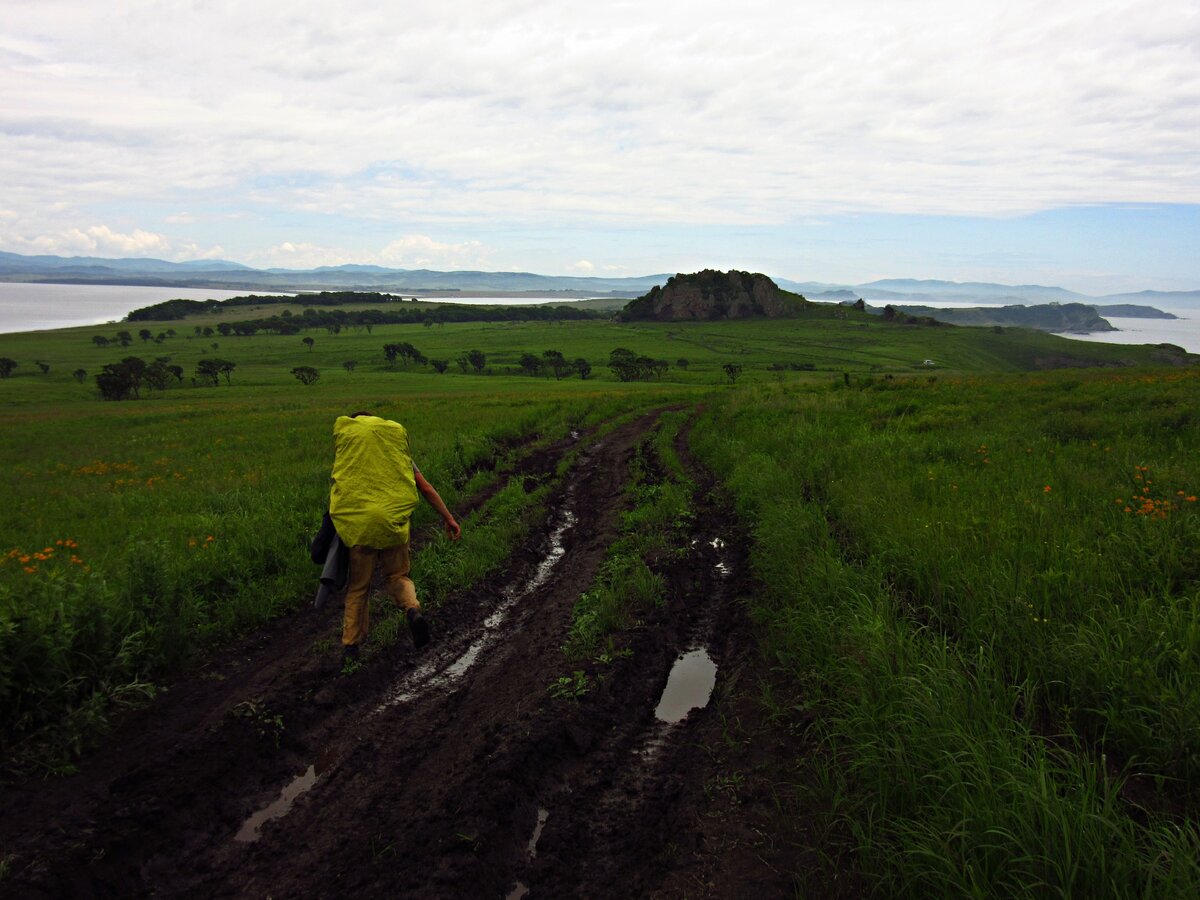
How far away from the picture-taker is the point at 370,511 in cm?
621

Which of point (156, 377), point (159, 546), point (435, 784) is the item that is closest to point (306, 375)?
point (156, 377)

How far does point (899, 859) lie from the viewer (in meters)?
3.41

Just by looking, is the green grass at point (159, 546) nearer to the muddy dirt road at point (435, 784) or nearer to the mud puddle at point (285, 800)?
the muddy dirt road at point (435, 784)

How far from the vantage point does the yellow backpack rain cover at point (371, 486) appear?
20.5 feet

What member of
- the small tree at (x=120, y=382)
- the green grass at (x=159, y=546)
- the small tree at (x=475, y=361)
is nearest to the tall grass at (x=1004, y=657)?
the green grass at (x=159, y=546)

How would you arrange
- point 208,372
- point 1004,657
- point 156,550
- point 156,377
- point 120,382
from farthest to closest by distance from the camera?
point 208,372 → point 156,377 → point 120,382 → point 156,550 → point 1004,657

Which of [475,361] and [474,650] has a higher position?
[474,650]

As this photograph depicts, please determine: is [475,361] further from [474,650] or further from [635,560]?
[474,650]

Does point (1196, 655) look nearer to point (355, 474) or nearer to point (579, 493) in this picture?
point (355, 474)

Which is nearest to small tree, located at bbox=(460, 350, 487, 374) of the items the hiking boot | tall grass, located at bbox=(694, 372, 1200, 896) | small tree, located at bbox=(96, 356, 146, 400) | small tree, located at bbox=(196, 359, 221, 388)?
small tree, located at bbox=(196, 359, 221, 388)

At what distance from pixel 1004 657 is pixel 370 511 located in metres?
5.71

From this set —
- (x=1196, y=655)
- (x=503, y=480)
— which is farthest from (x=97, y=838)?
(x=503, y=480)

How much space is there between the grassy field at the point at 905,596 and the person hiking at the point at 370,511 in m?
1.50

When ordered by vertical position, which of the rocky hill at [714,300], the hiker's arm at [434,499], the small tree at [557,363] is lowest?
the small tree at [557,363]
